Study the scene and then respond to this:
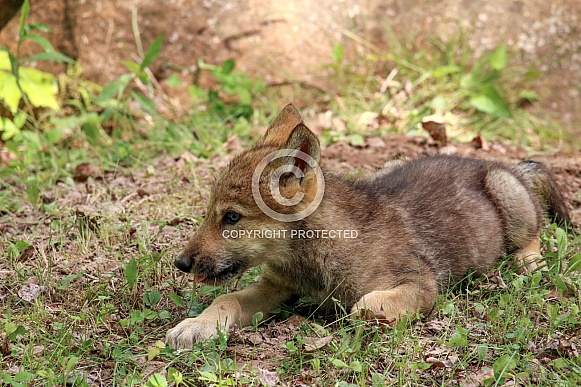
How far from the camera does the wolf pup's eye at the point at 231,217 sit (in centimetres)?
382

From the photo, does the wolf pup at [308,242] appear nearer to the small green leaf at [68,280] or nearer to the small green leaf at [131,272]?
the small green leaf at [131,272]

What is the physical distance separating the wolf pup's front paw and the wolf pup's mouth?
233 mm

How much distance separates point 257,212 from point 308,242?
13.0 inches

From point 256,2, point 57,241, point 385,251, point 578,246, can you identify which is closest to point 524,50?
point 256,2

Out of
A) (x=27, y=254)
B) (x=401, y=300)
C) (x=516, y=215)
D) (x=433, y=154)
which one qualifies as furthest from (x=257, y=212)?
(x=433, y=154)

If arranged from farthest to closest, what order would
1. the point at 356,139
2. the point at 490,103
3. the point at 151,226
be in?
the point at 490,103 < the point at 356,139 < the point at 151,226

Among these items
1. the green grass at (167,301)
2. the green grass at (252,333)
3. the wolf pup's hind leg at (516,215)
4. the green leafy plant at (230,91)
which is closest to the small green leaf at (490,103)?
the green grass at (167,301)

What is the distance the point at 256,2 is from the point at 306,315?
4.65m

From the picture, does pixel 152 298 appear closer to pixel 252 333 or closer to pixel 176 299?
pixel 176 299

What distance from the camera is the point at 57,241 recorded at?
4.72 m

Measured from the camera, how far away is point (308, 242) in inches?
153

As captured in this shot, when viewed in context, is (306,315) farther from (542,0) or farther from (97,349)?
(542,0)

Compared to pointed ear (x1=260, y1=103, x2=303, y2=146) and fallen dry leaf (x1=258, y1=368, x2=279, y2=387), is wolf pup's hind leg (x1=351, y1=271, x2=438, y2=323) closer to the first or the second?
fallen dry leaf (x1=258, y1=368, x2=279, y2=387)

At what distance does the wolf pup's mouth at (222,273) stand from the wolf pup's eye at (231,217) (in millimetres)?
216
